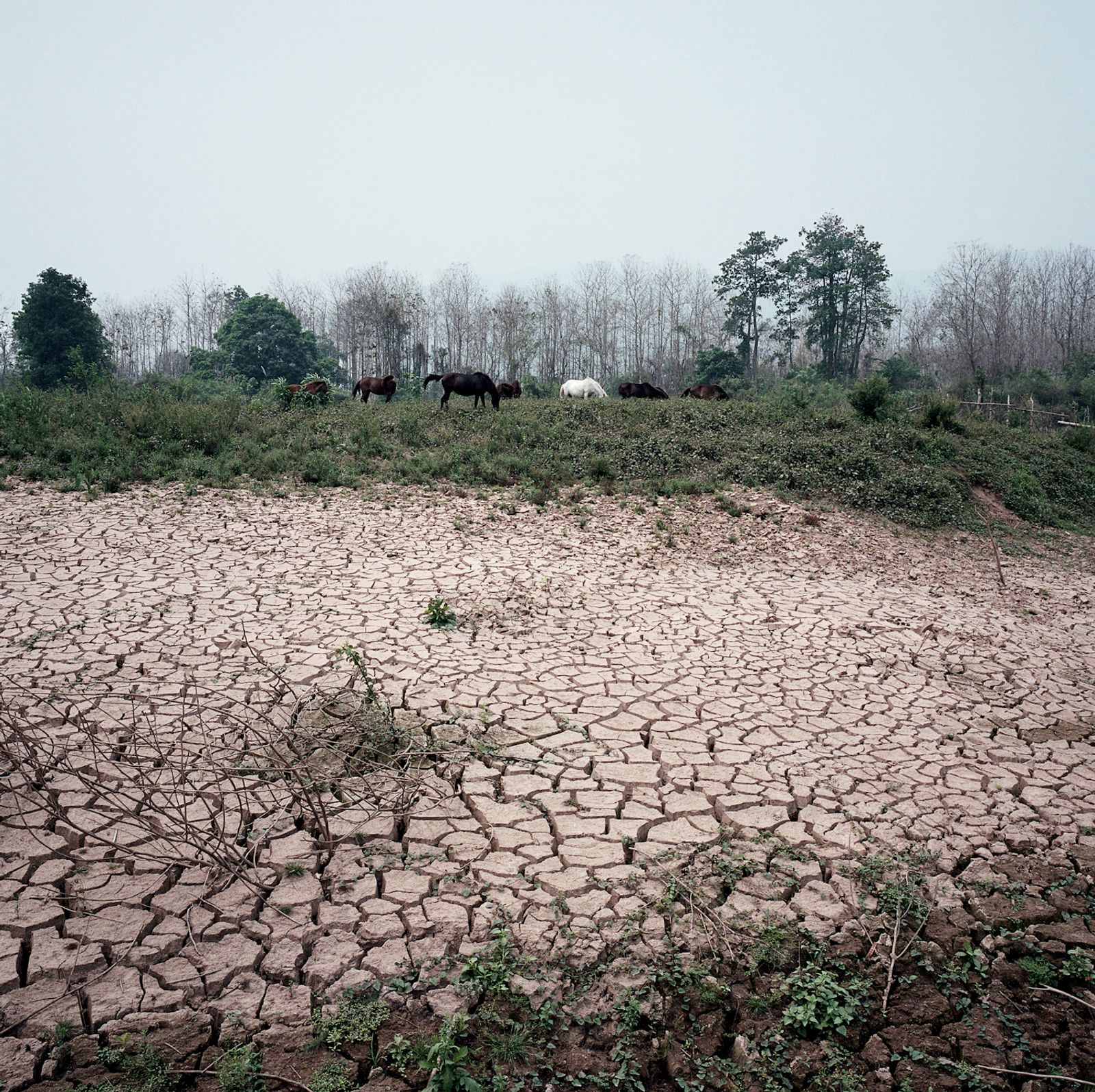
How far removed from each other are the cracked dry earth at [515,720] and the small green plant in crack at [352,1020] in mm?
72

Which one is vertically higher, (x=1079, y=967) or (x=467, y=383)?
(x=467, y=383)

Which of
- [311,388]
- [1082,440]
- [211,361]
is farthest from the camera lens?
[211,361]

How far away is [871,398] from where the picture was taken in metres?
15.1

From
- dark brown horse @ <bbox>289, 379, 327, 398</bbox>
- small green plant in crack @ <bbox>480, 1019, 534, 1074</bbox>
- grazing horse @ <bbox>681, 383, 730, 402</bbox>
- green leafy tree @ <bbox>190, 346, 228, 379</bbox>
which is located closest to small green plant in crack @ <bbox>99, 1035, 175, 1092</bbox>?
small green plant in crack @ <bbox>480, 1019, 534, 1074</bbox>

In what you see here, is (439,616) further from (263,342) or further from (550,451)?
(263,342)

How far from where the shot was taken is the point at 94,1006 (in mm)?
2732

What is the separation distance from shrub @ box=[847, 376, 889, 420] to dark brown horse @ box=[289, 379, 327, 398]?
1163 centimetres

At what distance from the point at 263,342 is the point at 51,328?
8.22 meters

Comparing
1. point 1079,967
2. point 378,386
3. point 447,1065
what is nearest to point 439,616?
point 447,1065

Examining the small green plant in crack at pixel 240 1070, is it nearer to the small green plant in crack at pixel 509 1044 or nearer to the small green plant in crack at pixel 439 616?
the small green plant in crack at pixel 509 1044

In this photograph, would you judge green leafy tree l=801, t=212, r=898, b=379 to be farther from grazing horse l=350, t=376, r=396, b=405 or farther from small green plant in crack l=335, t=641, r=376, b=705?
small green plant in crack l=335, t=641, r=376, b=705

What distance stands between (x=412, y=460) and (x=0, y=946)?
9196mm

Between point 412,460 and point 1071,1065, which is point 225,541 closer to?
point 412,460

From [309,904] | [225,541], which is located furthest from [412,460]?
[309,904]
